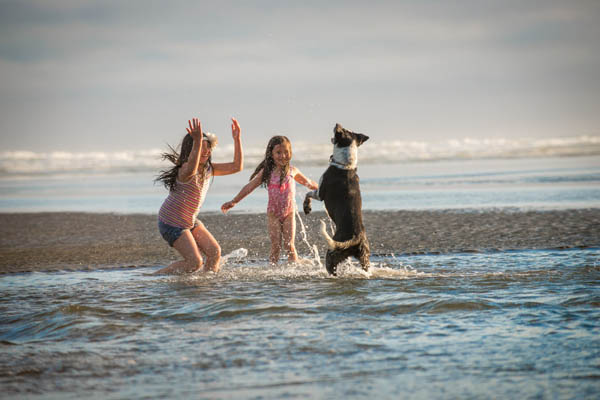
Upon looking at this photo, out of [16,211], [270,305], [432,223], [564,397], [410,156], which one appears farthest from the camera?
[410,156]

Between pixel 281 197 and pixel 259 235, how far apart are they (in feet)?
12.0

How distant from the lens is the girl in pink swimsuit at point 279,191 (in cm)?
788

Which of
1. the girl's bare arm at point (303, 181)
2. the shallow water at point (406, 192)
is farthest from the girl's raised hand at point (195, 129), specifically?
the shallow water at point (406, 192)

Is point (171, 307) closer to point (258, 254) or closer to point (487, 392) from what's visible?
point (487, 392)

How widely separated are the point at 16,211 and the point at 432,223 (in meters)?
11.8

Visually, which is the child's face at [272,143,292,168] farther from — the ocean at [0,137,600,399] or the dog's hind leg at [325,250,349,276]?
the dog's hind leg at [325,250,349,276]

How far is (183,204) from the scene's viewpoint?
291 inches

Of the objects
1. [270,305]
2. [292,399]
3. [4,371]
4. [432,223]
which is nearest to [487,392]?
[292,399]

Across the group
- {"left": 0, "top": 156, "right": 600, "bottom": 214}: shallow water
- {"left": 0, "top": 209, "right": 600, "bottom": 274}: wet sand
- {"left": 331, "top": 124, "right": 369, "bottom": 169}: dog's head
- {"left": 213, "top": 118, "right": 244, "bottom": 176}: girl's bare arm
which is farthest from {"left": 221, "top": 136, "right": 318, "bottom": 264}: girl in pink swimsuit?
{"left": 0, "top": 156, "right": 600, "bottom": 214}: shallow water

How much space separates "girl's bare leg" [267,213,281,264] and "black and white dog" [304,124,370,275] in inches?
40.5

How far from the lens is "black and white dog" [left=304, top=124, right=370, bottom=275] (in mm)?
6864

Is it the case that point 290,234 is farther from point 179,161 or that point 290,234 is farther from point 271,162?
point 179,161

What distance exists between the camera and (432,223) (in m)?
11.9

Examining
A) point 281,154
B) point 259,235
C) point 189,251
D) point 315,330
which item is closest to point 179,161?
point 189,251
